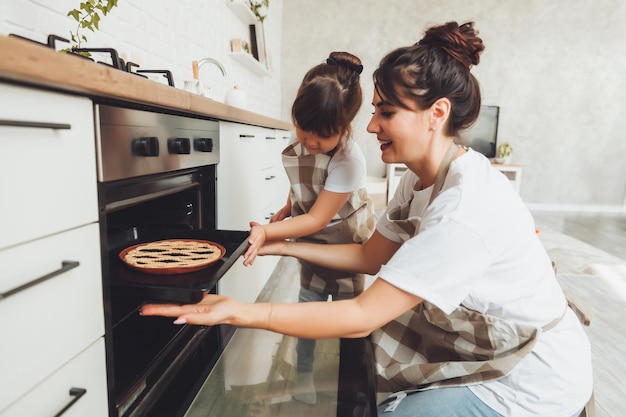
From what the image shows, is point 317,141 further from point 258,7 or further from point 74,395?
point 258,7

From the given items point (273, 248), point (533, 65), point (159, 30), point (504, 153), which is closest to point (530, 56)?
point (533, 65)

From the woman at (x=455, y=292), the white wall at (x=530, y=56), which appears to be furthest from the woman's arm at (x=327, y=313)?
the white wall at (x=530, y=56)

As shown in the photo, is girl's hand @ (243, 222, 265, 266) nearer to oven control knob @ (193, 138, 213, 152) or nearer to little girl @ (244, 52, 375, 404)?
little girl @ (244, 52, 375, 404)

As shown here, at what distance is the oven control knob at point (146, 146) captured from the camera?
33.0 inches

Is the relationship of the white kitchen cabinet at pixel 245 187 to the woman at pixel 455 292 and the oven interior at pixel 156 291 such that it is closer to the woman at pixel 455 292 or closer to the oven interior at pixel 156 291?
the oven interior at pixel 156 291

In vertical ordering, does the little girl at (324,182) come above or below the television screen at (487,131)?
below

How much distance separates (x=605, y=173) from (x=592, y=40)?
5.68 ft

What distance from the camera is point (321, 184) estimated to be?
4.88ft

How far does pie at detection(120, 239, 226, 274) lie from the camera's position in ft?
2.72

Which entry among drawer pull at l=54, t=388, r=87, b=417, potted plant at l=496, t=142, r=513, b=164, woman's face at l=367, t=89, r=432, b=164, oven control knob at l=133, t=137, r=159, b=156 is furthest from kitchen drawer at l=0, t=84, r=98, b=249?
potted plant at l=496, t=142, r=513, b=164

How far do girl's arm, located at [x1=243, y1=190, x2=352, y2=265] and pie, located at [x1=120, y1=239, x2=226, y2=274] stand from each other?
18 centimetres

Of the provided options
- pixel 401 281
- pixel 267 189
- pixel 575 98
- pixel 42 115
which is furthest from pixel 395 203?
pixel 575 98

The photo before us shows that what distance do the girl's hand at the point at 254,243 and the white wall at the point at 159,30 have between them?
0.78 metres

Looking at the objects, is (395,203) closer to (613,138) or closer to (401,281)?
(401,281)
